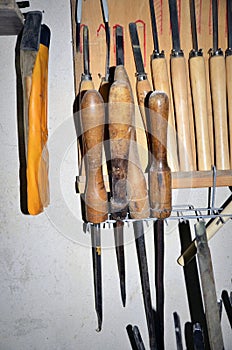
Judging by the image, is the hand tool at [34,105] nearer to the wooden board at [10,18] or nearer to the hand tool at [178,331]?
the wooden board at [10,18]

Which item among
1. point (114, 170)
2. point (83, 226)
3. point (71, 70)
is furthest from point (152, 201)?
point (71, 70)

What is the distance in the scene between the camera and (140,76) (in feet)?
1.91

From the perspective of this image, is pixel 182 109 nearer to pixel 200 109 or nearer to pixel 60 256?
pixel 200 109

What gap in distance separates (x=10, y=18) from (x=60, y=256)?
0.49m

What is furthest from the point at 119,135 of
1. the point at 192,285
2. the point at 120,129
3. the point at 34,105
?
the point at 192,285

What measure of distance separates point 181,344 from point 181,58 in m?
0.59

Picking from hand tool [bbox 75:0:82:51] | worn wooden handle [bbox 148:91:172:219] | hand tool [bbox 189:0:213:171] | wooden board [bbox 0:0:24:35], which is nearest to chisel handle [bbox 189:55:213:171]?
hand tool [bbox 189:0:213:171]

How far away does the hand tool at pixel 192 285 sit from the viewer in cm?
73

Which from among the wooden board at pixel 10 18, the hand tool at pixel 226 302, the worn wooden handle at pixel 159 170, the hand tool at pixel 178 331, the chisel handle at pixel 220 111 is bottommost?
the hand tool at pixel 178 331

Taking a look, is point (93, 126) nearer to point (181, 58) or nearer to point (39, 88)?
point (39, 88)

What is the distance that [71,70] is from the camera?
68 cm

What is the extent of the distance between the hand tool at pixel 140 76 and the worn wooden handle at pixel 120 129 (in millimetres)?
73

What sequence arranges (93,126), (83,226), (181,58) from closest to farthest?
(93,126) → (181,58) → (83,226)

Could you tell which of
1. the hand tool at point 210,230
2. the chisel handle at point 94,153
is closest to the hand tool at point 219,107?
the hand tool at point 210,230
